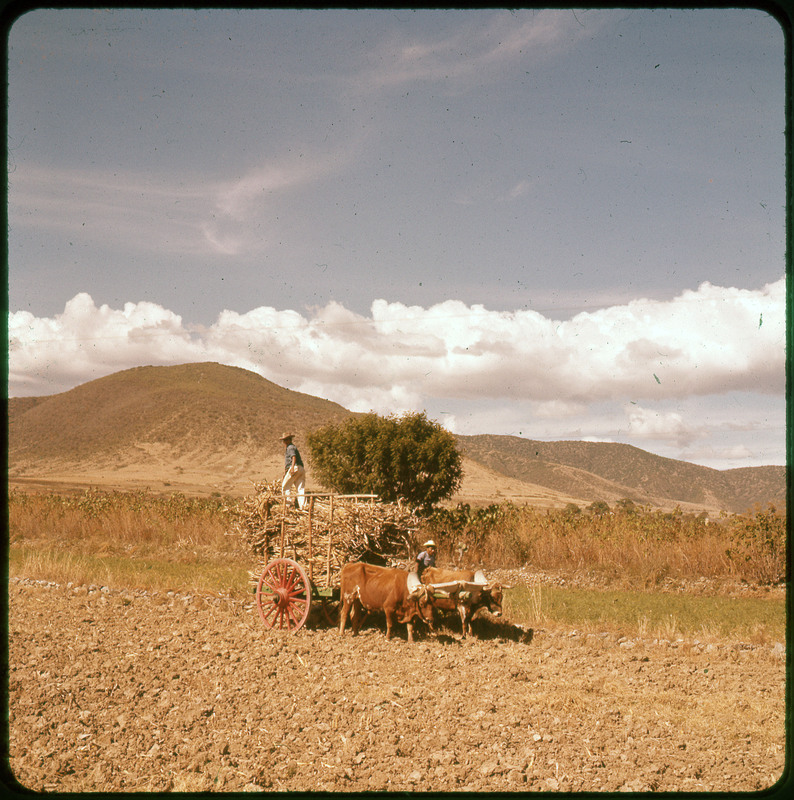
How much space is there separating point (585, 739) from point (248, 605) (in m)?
7.62

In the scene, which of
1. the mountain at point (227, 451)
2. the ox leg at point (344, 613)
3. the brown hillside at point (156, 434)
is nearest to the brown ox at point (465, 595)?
the ox leg at point (344, 613)

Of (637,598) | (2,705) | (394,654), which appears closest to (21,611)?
(2,705)

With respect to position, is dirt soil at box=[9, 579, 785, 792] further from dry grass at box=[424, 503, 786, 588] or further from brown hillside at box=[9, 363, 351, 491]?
brown hillside at box=[9, 363, 351, 491]

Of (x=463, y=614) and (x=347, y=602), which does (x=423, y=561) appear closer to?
(x=463, y=614)

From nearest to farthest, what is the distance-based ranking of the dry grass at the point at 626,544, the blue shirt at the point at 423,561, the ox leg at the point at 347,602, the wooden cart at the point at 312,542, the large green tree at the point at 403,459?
the ox leg at the point at 347,602 → the wooden cart at the point at 312,542 → the blue shirt at the point at 423,561 → the dry grass at the point at 626,544 → the large green tree at the point at 403,459

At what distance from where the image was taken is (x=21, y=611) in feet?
34.5

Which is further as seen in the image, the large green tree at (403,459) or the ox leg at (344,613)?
the large green tree at (403,459)

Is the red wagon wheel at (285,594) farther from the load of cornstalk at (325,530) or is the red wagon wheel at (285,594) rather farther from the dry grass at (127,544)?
the dry grass at (127,544)

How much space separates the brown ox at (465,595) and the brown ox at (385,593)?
1.04 feet

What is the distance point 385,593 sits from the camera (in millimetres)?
9039

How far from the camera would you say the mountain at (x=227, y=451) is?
85.4 m

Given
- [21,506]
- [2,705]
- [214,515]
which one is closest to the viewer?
[2,705]

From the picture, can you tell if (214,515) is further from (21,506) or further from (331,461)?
(21,506)

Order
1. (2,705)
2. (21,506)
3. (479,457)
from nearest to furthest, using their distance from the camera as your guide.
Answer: (2,705)
(21,506)
(479,457)
